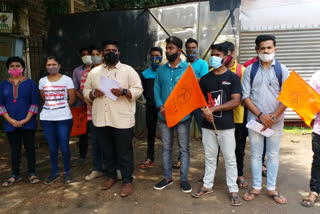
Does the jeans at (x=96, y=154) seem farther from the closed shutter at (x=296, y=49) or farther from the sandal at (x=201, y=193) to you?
the closed shutter at (x=296, y=49)

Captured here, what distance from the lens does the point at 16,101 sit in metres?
3.93

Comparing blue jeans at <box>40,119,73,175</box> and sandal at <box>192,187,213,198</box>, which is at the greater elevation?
blue jeans at <box>40,119,73,175</box>

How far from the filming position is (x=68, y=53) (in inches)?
288

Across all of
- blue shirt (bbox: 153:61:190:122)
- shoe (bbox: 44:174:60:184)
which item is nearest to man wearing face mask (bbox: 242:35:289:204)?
blue shirt (bbox: 153:61:190:122)

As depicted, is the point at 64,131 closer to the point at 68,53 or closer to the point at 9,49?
the point at 68,53

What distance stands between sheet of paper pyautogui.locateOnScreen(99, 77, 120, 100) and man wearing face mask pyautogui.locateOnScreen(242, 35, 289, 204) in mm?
1666

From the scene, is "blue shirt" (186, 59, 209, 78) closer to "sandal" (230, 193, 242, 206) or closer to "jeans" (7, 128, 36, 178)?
"sandal" (230, 193, 242, 206)

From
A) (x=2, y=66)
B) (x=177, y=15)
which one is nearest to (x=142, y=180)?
(x=177, y=15)

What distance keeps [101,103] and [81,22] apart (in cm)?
464

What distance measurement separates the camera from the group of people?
126 inches

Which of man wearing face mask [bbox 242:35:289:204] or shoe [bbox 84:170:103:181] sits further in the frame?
shoe [bbox 84:170:103:181]

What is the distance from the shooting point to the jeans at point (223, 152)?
128 inches

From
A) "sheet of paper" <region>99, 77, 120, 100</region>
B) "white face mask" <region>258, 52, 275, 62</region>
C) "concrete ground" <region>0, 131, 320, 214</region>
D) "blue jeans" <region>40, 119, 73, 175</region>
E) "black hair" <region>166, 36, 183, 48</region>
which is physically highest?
"black hair" <region>166, 36, 183, 48</region>

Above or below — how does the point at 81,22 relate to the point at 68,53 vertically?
above
